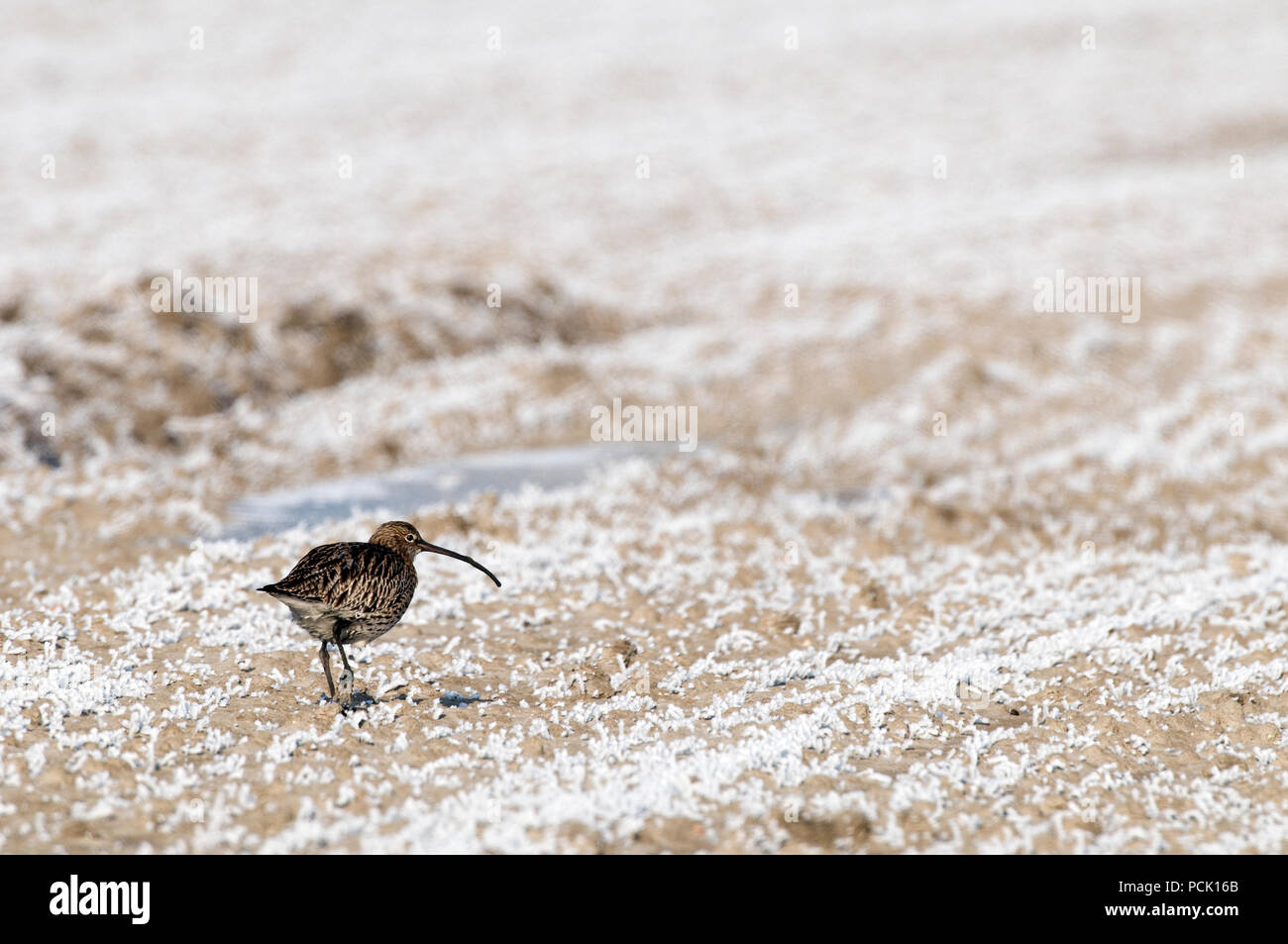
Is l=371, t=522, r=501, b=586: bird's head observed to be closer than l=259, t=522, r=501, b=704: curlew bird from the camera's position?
No

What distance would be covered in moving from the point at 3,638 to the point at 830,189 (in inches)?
1573

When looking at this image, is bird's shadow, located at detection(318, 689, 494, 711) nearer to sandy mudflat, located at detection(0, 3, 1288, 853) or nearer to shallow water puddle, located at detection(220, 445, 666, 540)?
sandy mudflat, located at detection(0, 3, 1288, 853)

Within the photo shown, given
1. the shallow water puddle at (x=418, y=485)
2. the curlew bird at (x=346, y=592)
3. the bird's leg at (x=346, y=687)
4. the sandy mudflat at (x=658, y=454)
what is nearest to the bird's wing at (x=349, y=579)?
the curlew bird at (x=346, y=592)

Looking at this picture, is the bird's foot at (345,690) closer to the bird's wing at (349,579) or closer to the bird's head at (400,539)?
the bird's wing at (349,579)

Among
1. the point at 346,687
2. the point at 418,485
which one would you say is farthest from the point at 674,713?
the point at 418,485

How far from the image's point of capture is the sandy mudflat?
28.9 ft

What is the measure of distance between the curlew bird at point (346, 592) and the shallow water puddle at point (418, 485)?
669 cm

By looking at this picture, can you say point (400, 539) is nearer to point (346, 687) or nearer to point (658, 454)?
point (346, 687)

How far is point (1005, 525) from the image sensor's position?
17.8 m

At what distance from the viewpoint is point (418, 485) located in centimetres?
1975

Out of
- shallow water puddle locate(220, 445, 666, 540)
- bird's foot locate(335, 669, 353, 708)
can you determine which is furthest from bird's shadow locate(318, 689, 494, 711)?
shallow water puddle locate(220, 445, 666, 540)

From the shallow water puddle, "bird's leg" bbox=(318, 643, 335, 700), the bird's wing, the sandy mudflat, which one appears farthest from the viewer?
the shallow water puddle

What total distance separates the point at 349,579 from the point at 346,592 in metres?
0.11
